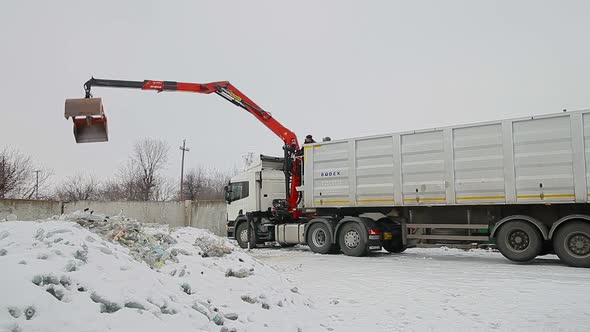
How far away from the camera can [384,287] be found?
28.1 feet

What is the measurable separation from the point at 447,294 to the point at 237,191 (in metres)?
11.9

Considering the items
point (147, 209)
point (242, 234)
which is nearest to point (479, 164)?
point (242, 234)

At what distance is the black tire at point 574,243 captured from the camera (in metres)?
10.5

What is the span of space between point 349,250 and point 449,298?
688 centimetres

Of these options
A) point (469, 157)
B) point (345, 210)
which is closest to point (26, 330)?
point (469, 157)

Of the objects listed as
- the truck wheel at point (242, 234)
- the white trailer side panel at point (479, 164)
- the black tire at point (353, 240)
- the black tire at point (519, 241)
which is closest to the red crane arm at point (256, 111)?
the truck wheel at point (242, 234)

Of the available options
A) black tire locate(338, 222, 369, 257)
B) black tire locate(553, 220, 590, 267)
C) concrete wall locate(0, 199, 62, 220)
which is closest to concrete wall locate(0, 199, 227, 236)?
concrete wall locate(0, 199, 62, 220)

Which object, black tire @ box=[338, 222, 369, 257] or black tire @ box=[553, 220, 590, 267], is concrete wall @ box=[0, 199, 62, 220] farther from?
black tire @ box=[553, 220, 590, 267]

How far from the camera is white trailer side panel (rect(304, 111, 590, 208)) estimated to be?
1093cm

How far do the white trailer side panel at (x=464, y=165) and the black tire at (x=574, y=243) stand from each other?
2.10ft

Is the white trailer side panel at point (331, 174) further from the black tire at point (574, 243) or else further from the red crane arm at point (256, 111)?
the black tire at point (574, 243)

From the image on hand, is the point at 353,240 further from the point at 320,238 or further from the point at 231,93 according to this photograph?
the point at 231,93

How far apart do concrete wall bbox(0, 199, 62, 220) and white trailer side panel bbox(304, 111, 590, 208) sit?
15250mm

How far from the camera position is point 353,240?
1426cm
